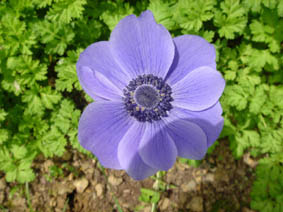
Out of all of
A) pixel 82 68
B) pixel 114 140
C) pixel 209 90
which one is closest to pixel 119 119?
pixel 114 140

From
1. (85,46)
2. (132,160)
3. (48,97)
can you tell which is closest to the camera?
(132,160)

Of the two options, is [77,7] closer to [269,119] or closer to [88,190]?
[88,190]

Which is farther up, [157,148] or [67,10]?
[67,10]

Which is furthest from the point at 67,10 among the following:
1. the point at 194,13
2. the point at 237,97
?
the point at 237,97

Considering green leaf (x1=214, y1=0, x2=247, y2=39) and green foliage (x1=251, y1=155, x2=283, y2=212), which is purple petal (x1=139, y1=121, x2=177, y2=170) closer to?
green leaf (x1=214, y1=0, x2=247, y2=39)

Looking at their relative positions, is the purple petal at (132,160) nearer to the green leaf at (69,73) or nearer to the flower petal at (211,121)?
the flower petal at (211,121)

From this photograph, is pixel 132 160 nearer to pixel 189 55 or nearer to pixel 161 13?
pixel 189 55

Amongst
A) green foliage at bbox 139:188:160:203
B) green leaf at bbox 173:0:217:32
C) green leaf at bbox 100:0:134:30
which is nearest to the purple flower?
green leaf at bbox 173:0:217:32
